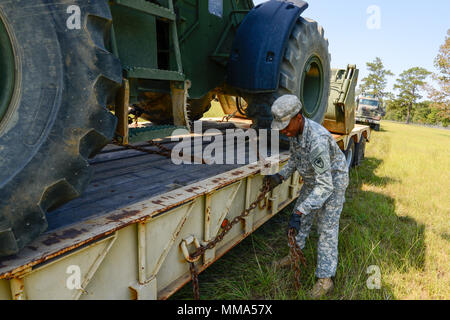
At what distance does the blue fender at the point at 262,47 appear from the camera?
10.9ft

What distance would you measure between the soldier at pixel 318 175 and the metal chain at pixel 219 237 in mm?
158

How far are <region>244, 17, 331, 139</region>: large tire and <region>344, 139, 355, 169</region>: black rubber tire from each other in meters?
2.56

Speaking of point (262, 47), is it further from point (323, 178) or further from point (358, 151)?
point (358, 151)

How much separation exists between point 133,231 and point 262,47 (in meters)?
2.44

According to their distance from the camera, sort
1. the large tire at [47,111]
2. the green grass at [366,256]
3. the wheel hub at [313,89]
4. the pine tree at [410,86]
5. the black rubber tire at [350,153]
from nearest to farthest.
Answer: the large tire at [47,111]
the green grass at [366,256]
the wheel hub at [313,89]
the black rubber tire at [350,153]
the pine tree at [410,86]

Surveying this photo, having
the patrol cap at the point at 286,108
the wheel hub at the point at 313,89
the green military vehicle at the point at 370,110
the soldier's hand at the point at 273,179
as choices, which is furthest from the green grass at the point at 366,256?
the green military vehicle at the point at 370,110

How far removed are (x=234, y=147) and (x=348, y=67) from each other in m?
3.51

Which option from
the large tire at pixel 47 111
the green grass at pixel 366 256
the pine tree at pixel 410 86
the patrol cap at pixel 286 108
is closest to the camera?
the large tire at pixel 47 111

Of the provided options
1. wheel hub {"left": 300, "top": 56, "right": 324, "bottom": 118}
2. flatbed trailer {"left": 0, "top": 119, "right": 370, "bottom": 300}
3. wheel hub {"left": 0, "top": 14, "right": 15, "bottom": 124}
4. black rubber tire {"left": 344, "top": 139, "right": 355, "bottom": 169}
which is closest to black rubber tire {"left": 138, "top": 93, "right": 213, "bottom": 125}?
flatbed trailer {"left": 0, "top": 119, "right": 370, "bottom": 300}

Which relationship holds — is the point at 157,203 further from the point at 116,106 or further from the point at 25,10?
the point at 25,10

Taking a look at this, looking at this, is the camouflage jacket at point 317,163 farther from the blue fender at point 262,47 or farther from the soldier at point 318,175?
the blue fender at point 262,47

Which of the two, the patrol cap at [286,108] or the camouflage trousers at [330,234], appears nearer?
the patrol cap at [286,108]

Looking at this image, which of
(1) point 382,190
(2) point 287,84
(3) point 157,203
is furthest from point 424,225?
(3) point 157,203

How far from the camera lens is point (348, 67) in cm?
587
